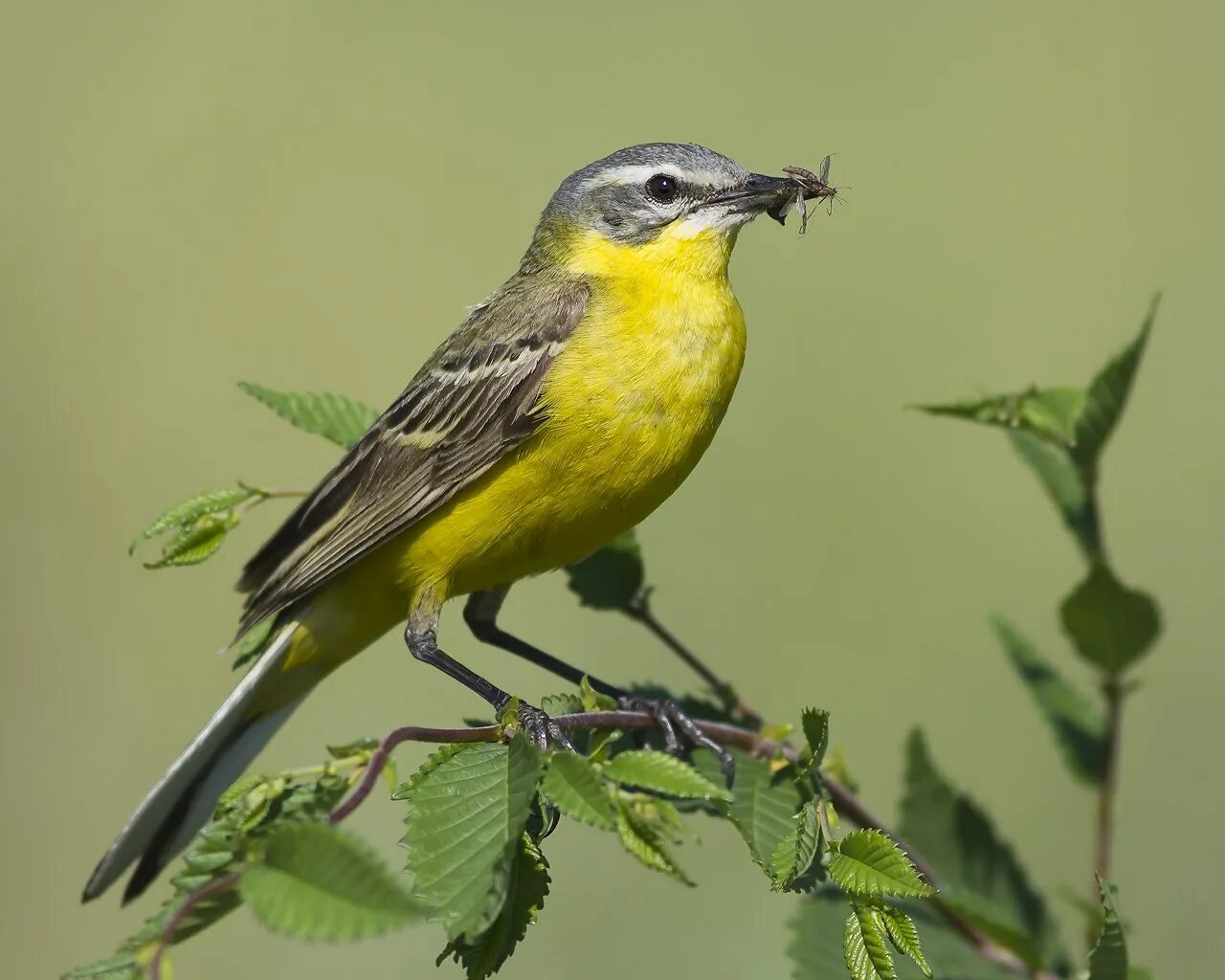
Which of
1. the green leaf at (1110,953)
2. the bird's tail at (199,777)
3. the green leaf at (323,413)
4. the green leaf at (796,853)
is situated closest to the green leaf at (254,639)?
the bird's tail at (199,777)

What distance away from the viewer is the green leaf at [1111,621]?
3652mm

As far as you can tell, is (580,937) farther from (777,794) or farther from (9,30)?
(9,30)

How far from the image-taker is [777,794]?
3312mm

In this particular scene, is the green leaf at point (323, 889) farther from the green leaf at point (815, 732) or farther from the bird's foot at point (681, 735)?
the bird's foot at point (681, 735)

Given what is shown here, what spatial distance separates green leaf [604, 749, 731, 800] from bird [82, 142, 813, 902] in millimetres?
1391

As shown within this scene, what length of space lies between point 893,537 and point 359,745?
21.0ft

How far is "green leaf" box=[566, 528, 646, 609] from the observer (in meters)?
4.27

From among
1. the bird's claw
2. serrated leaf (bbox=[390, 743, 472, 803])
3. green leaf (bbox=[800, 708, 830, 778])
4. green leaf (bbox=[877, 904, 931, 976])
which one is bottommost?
serrated leaf (bbox=[390, 743, 472, 803])

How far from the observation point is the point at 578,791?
250cm

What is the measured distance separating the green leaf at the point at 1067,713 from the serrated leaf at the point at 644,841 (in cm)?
172

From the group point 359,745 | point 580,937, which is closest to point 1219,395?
point 580,937

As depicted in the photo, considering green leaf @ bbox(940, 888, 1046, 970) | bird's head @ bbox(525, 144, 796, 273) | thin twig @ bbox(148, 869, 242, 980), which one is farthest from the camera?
bird's head @ bbox(525, 144, 796, 273)

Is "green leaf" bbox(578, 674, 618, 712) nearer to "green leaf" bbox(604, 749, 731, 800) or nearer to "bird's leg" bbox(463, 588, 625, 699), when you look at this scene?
"green leaf" bbox(604, 749, 731, 800)

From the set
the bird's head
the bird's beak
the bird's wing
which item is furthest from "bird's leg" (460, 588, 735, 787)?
the bird's beak
